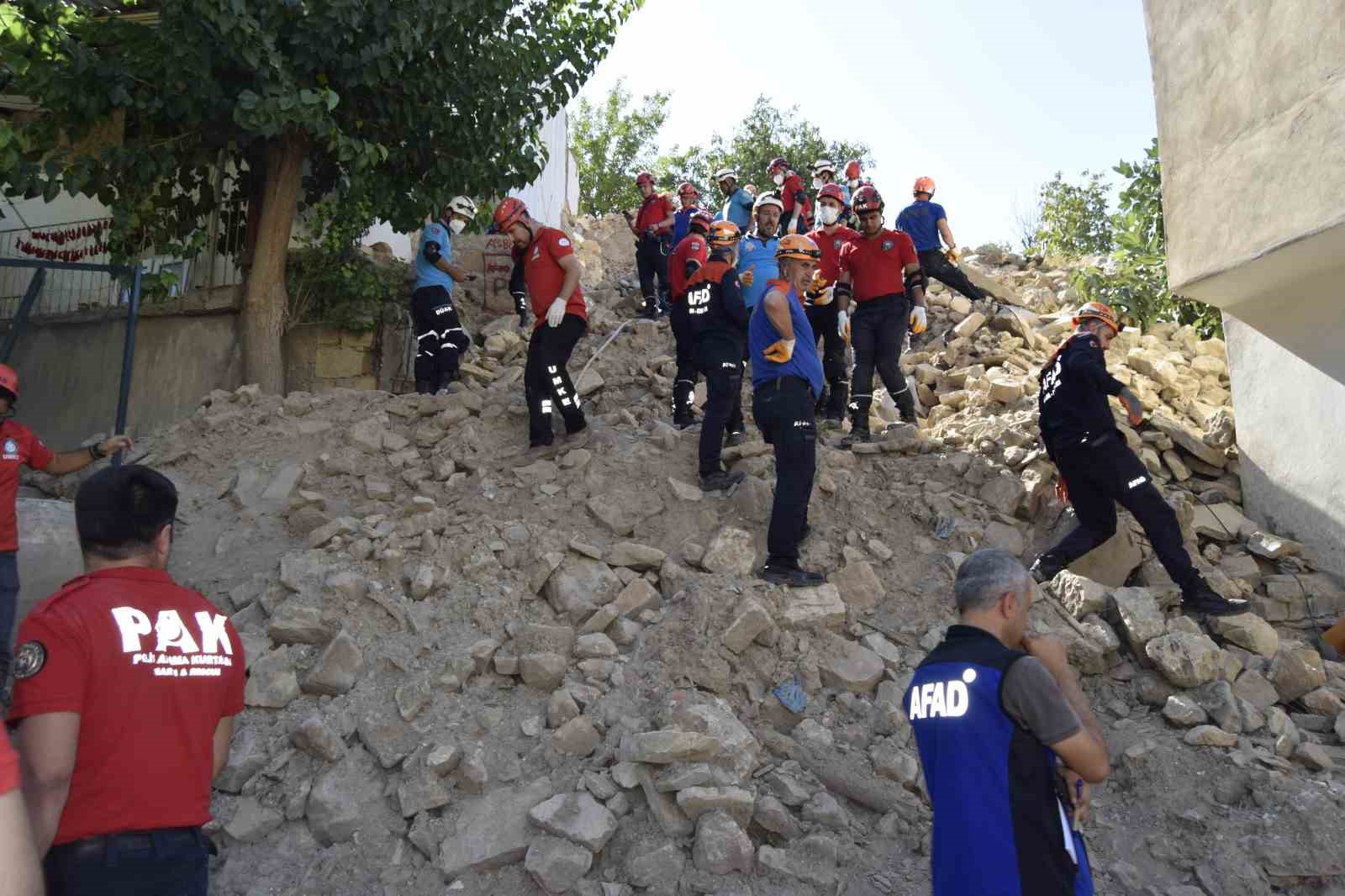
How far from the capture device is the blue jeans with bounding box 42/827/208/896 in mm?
2090

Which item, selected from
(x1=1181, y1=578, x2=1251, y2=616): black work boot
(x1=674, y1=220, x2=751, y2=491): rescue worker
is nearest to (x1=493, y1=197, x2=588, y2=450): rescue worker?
(x1=674, y1=220, x2=751, y2=491): rescue worker

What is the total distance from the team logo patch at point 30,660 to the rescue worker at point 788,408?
3.76m

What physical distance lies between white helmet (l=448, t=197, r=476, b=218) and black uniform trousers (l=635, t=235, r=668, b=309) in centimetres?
221

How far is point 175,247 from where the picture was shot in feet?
28.4

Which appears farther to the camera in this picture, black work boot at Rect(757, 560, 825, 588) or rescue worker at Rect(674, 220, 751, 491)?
rescue worker at Rect(674, 220, 751, 491)

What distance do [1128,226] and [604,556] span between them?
7.73m

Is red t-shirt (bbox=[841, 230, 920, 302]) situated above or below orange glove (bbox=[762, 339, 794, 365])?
above

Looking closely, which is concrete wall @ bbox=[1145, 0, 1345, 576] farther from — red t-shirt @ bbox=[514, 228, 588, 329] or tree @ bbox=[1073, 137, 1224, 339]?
red t-shirt @ bbox=[514, 228, 588, 329]

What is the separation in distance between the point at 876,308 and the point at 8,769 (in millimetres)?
6563

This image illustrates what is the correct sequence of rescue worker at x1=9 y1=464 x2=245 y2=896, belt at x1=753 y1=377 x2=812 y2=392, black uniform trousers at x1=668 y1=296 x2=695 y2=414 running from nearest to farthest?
rescue worker at x1=9 y1=464 x2=245 y2=896 → belt at x1=753 y1=377 x2=812 y2=392 → black uniform trousers at x1=668 y1=296 x2=695 y2=414

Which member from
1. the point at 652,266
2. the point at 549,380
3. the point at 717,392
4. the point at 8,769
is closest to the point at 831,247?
the point at 717,392

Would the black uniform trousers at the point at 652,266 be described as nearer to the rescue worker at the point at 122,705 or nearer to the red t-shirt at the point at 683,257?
the red t-shirt at the point at 683,257

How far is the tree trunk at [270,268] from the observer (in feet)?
28.8

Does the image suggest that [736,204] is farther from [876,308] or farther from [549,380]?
[549,380]
